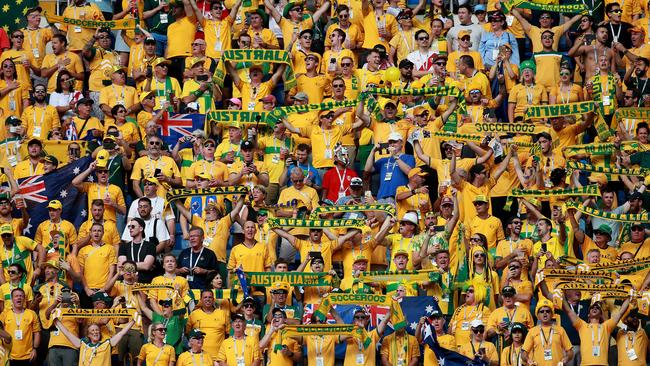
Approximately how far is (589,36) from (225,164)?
5866mm

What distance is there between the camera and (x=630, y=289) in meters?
24.8

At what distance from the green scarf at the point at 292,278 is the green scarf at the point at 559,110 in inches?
187

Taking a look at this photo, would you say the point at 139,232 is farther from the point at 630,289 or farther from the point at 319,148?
the point at 630,289

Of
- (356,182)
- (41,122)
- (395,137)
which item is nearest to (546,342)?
(356,182)

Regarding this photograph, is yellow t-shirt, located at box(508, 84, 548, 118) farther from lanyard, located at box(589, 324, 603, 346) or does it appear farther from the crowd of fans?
lanyard, located at box(589, 324, 603, 346)

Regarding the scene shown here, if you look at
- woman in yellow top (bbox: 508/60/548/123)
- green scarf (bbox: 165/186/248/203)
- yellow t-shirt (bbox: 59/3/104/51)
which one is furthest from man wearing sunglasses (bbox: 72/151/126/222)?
woman in yellow top (bbox: 508/60/548/123)

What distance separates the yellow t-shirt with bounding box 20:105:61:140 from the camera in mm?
28594

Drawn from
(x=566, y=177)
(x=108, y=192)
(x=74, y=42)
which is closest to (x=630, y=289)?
(x=566, y=177)

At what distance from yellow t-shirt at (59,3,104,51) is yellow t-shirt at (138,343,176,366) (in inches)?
287

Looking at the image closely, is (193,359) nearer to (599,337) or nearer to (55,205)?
(55,205)

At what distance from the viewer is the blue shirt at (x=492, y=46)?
29.7 metres

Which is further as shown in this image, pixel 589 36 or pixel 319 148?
pixel 589 36

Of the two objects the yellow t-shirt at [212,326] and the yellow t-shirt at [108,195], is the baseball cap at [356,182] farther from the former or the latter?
the yellow t-shirt at [108,195]

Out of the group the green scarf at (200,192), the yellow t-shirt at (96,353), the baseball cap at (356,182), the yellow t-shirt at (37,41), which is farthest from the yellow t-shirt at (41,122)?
the yellow t-shirt at (96,353)
